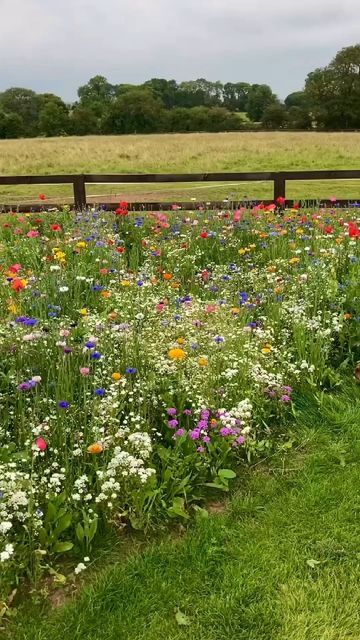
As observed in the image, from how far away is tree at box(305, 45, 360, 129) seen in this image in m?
70.4

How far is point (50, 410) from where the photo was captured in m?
3.55

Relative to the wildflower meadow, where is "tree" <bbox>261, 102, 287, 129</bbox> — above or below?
above

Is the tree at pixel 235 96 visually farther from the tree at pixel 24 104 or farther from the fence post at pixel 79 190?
the fence post at pixel 79 190

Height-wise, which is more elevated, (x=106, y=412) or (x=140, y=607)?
(x=106, y=412)

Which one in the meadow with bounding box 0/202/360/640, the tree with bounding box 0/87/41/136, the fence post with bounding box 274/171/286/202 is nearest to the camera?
the meadow with bounding box 0/202/360/640

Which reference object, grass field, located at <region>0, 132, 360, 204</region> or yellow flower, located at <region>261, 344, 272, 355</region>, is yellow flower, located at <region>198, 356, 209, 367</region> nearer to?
yellow flower, located at <region>261, 344, 272, 355</region>

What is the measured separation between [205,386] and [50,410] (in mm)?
974

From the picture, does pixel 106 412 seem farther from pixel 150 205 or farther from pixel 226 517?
pixel 150 205

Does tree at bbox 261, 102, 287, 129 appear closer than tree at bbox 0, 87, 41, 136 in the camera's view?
Yes

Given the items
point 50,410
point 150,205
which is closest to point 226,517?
point 50,410

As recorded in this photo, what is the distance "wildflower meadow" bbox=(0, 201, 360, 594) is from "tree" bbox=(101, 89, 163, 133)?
3063 inches

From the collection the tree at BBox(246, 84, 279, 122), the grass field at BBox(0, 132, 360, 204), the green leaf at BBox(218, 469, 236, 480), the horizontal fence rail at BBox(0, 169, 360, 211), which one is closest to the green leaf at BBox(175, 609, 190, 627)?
the green leaf at BBox(218, 469, 236, 480)

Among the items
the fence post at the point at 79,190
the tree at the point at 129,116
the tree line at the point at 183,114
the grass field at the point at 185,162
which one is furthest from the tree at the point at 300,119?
the fence post at the point at 79,190

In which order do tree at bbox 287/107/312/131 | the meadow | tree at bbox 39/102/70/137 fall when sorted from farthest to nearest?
tree at bbox 39/102/70/137, tree at bbox 287/107/312/131, the meadow
